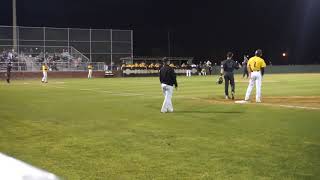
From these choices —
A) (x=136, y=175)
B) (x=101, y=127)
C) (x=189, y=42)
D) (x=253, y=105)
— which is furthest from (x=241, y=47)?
(x=136, y=175)

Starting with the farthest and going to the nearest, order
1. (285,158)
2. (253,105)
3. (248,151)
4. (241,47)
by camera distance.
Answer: (241,47), (253,105), (248,151), (285,158)

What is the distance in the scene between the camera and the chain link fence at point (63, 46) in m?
56.0

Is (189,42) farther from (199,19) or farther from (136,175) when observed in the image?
(136,175)

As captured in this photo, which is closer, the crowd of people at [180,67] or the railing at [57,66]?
the railing at [57,66]

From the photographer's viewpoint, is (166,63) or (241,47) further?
(241,47)

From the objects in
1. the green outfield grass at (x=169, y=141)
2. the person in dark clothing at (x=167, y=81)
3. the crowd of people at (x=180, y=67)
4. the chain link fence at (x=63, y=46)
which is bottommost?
the green outfield grass at (x=169, y=141)

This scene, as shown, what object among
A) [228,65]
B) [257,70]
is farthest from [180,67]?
[257,70]

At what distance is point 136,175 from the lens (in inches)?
291

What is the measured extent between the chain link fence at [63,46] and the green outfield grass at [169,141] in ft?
132

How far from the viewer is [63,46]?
196ft

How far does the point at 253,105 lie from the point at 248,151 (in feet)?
31.9

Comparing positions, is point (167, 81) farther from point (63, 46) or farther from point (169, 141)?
point (63, 46)

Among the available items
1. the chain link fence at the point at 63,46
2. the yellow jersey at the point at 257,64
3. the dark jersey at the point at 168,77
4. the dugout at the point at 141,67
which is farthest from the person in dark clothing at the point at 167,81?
the dugout at the point at 141,67

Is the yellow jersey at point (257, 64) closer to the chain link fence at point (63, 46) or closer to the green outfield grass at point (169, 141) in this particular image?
the green outfield grass at point (169, 141)
